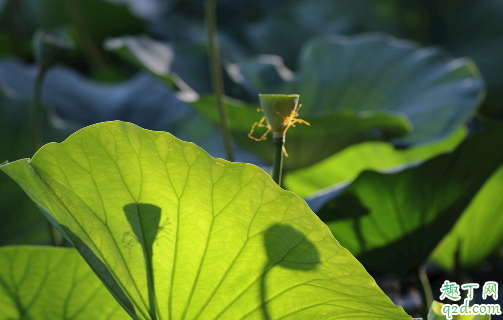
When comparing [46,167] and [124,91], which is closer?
[46,167]

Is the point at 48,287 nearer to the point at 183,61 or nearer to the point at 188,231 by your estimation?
the point at 188,231

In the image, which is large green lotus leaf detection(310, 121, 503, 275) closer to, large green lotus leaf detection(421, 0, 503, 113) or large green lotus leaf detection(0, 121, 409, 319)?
large green lotus leaf detection(0, 121, 409, 319)

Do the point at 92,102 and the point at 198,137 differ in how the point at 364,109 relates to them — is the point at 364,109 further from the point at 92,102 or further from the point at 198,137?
the point at 92,102

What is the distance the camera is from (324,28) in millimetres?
1836

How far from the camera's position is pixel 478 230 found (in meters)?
0.76

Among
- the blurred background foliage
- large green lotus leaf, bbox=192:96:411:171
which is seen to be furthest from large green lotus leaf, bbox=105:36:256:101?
large green lotus leaf, bbox=192:96:411:171

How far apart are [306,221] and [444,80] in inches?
36.4

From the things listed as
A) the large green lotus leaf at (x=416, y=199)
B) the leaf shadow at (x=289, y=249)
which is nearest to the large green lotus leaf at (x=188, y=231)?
the leaf shadow at (x=289, y=249)

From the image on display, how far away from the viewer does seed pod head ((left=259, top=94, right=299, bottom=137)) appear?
0.39 metres

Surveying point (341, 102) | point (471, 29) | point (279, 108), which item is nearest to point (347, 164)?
point (341, 102)

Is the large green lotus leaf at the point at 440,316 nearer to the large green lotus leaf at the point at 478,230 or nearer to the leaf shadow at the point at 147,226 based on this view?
the leaf shadow at the point at 147,226

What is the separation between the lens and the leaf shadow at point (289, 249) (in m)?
0.35

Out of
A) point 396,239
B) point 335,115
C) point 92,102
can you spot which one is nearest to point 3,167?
point 396,239

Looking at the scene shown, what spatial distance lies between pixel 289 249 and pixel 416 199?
0.32 meters
